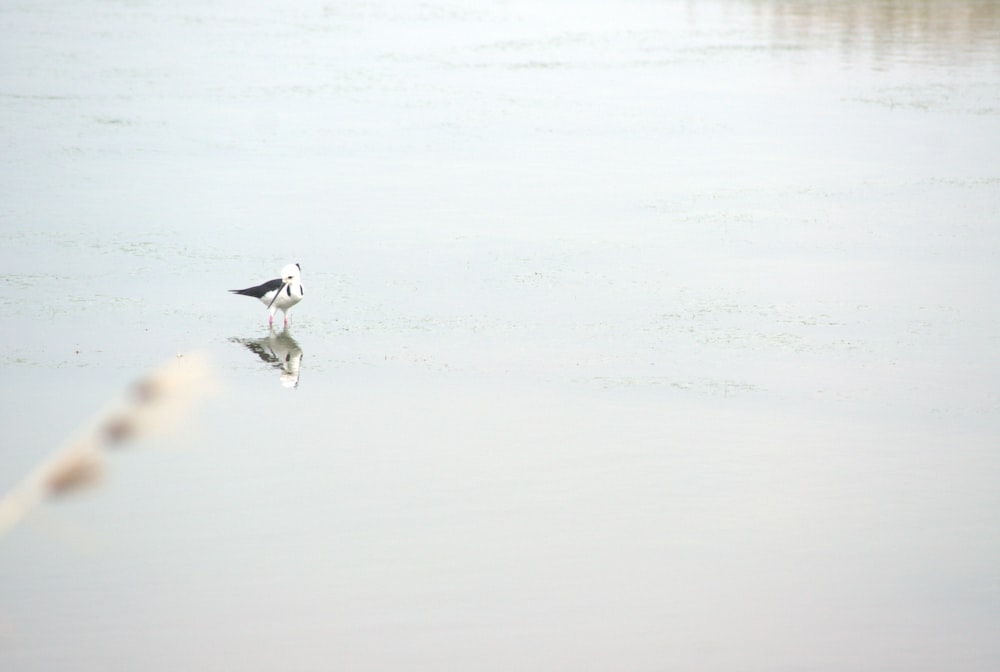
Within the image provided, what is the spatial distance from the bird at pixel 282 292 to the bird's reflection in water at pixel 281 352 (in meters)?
0.20

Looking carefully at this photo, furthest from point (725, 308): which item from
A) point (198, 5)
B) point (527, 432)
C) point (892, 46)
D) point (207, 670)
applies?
point (198, 5)

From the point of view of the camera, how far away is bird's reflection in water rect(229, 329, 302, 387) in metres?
8.97

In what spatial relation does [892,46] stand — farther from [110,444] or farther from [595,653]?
[110,444]

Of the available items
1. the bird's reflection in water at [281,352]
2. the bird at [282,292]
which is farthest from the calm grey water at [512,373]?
the bird at [282,292]

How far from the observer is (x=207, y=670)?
17.4ft

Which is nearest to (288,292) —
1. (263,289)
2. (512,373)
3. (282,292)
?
(282,292)

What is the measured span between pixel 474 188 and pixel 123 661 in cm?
949

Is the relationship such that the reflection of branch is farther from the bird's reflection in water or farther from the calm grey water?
the bird's reflection in water

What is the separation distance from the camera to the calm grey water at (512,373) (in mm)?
5801

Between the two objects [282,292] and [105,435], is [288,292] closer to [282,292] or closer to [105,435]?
[282,292]

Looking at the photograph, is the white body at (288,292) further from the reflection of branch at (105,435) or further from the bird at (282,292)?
the reflection of branch at (105,435)

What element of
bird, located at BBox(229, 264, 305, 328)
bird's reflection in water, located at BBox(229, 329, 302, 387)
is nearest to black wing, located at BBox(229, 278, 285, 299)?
bird, located at BBox(229, 264, 305, 328)

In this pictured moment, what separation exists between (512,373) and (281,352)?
5.32 ft

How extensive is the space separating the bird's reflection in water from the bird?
0.67ft
